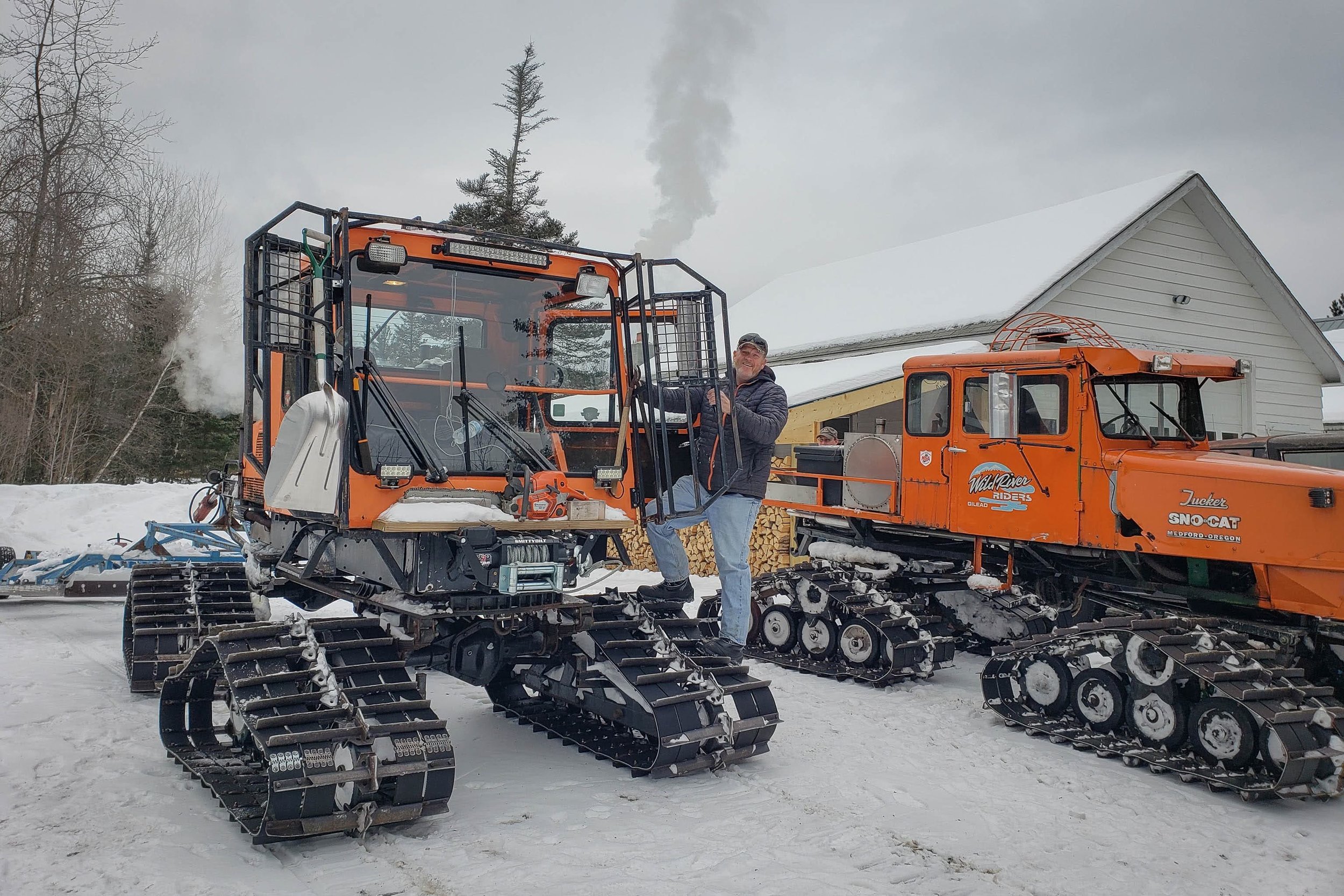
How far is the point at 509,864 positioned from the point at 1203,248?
1627 centimetres

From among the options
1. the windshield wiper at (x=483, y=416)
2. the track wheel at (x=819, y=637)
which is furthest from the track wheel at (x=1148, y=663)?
the windshield wiper at (x=483, y=416)

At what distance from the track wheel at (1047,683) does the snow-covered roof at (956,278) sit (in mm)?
7287

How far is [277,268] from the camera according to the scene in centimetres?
461

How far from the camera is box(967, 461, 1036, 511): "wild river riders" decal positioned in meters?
7.28

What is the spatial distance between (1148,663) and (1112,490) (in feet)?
5.05

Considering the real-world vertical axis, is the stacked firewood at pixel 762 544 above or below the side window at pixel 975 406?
below

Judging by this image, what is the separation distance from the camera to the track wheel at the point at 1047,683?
617cm

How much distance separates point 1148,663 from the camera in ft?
18.2

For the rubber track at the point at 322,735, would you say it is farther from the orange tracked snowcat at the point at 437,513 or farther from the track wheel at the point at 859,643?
the track wheel at the point at 859,643

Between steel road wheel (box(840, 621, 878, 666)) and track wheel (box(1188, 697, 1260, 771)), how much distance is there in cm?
249

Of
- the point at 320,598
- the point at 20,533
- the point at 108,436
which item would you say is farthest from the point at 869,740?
the point at 108,436

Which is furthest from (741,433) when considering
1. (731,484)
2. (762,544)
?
(762,544)

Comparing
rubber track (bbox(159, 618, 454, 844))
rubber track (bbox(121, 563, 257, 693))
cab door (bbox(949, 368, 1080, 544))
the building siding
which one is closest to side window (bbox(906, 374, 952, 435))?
cab door (bbox(949, 368, 1080, 544))

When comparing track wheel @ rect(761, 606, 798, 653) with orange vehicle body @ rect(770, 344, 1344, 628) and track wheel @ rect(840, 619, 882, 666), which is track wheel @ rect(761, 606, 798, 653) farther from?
orange vehicle body @ rect(770, 344, 1344, 628)
